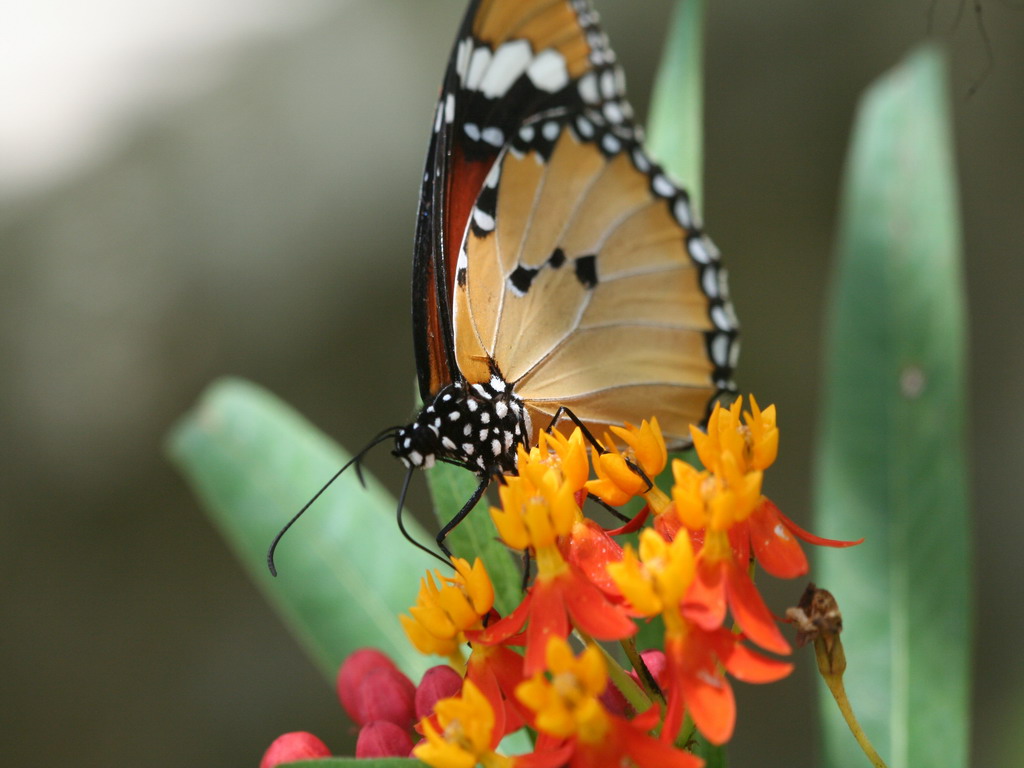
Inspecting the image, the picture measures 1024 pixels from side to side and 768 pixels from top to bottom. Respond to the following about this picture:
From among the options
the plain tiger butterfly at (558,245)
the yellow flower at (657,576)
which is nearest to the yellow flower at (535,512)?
the yellow flower at (657,576)

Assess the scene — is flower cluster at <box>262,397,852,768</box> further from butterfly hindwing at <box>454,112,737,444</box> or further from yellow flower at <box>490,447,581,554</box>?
butterfly hindwing at <box>454,112,737,444</box>

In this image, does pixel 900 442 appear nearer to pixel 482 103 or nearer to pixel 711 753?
pixel 711 753

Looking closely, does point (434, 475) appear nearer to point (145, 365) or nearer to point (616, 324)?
point (616, 324)

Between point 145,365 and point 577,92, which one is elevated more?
point 577,92

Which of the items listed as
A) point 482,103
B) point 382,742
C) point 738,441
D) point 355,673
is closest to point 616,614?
point 738,441

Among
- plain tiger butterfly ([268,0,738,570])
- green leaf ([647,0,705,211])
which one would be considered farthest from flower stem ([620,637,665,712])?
green leaf ([647,0,705,211])

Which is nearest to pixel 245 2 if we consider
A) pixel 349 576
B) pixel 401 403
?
pixel 401 403

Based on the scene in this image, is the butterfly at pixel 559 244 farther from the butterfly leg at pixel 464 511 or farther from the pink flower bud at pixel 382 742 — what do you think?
the pink flower bud at pixel 382 742
